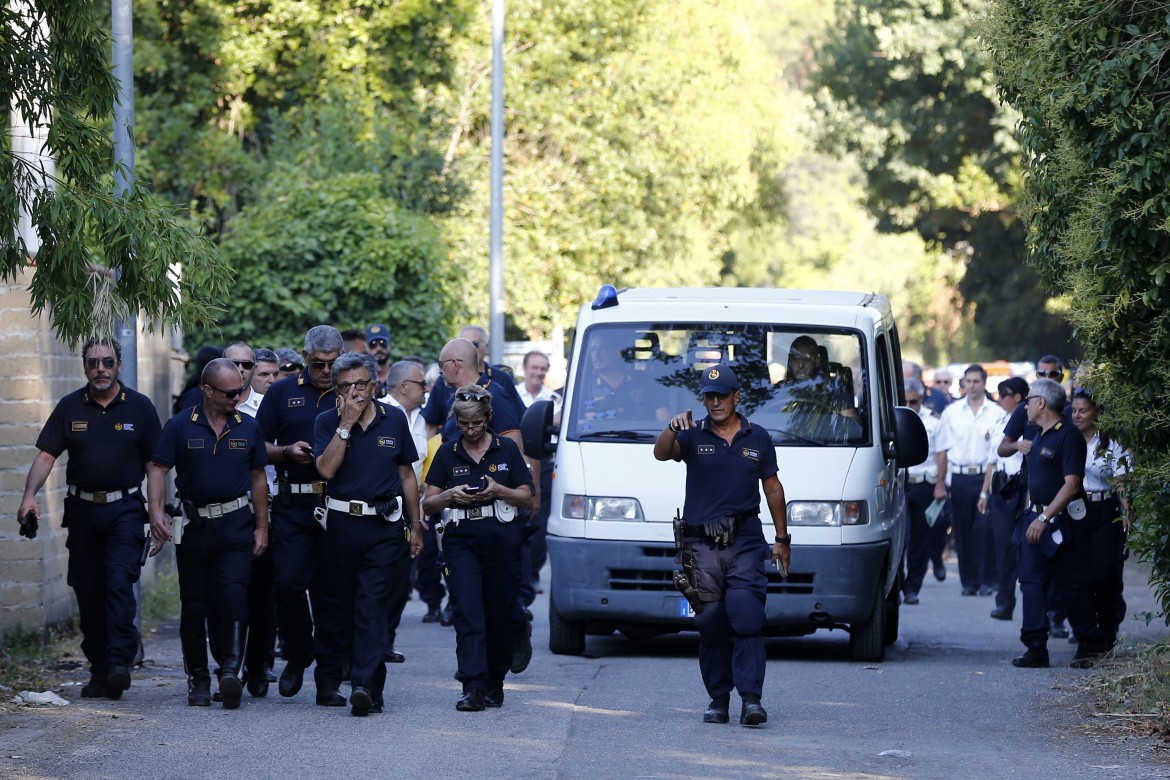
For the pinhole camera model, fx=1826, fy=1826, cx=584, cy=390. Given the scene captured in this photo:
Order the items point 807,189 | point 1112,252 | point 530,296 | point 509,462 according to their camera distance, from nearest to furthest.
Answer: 1. point 1112,252
2. point 509,462
3. point 530,296
4. point 807,189

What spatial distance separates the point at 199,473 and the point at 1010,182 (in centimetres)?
2193

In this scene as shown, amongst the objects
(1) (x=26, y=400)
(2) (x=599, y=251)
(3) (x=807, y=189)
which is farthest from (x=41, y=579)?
(3) (x=807, y=189)

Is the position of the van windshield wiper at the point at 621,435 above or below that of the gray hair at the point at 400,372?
below

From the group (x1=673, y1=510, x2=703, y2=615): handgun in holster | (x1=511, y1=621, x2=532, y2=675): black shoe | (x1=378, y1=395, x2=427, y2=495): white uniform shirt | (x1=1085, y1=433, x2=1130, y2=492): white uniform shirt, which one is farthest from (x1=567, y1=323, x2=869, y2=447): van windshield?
(x1=673, y1=510, x2=703, y2=615): handgun in holster

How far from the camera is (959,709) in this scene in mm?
9883

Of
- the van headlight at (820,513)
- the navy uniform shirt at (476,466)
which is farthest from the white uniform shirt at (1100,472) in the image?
the navy uniform shirt at (476,466)

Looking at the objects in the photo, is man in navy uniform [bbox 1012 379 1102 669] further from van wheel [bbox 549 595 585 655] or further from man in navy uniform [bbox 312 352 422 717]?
man in navy uniform [bbox 312 352 422 717]

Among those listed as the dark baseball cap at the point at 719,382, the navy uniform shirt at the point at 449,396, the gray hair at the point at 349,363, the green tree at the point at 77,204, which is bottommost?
the navy uniform shirt at the point at 449,396

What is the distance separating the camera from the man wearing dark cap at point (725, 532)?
359 inches

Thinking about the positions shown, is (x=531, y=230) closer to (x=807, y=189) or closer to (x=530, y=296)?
(x=530, y=296)

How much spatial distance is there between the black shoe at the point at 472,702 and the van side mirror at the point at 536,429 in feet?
7.66

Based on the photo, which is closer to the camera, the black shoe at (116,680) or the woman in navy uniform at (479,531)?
the woman in navy uniform at (479,531)

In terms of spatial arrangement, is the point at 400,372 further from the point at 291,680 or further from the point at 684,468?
the point at 291,680

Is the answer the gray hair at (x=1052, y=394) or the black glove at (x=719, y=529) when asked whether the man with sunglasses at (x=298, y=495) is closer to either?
the black glove at (x=719, y=529)
